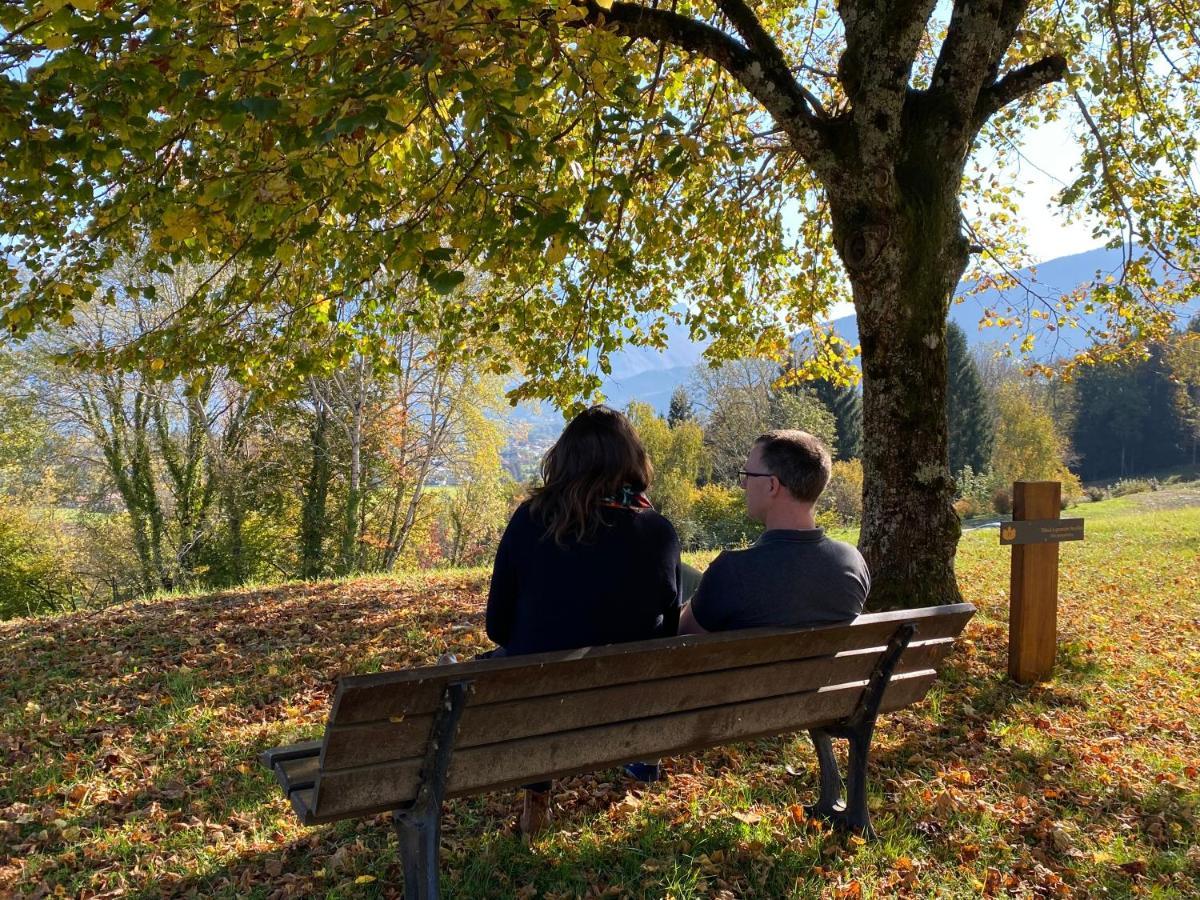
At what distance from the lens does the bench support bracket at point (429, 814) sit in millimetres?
2545

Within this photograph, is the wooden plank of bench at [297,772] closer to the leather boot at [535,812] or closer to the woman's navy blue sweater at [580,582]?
the woman's navy blue sweater at [580,582]

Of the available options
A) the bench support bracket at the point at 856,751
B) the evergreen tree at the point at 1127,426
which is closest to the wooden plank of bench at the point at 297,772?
the bench support bracket at the point at 856,751

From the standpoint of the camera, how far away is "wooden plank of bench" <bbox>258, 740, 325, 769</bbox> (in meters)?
2.87

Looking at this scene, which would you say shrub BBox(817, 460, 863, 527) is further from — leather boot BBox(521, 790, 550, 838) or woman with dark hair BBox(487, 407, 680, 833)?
woman with dark hair BBox(487, 407, 680, 833)

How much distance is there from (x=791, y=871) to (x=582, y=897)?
82cm

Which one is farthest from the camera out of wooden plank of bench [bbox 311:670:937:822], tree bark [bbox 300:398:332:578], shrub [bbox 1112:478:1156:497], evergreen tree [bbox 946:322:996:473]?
evergreen tree [bbox 946:322:996:473]

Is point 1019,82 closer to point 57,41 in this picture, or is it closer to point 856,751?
point 856,751

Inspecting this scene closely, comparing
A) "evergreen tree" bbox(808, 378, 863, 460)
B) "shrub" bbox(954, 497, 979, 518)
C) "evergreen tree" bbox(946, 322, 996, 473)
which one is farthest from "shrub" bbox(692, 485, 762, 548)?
"evergreen tree" bbox(946, 322, 996, 473)

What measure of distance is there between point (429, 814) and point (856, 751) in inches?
74.2

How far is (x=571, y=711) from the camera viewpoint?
2793 millimetres

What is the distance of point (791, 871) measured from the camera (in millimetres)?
3367

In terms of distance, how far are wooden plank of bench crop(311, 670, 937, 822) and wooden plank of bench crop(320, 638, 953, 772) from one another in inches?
1.4

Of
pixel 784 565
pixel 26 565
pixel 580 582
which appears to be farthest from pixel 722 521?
pixel 580 582

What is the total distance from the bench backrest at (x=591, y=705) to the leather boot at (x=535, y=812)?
0.84 m
